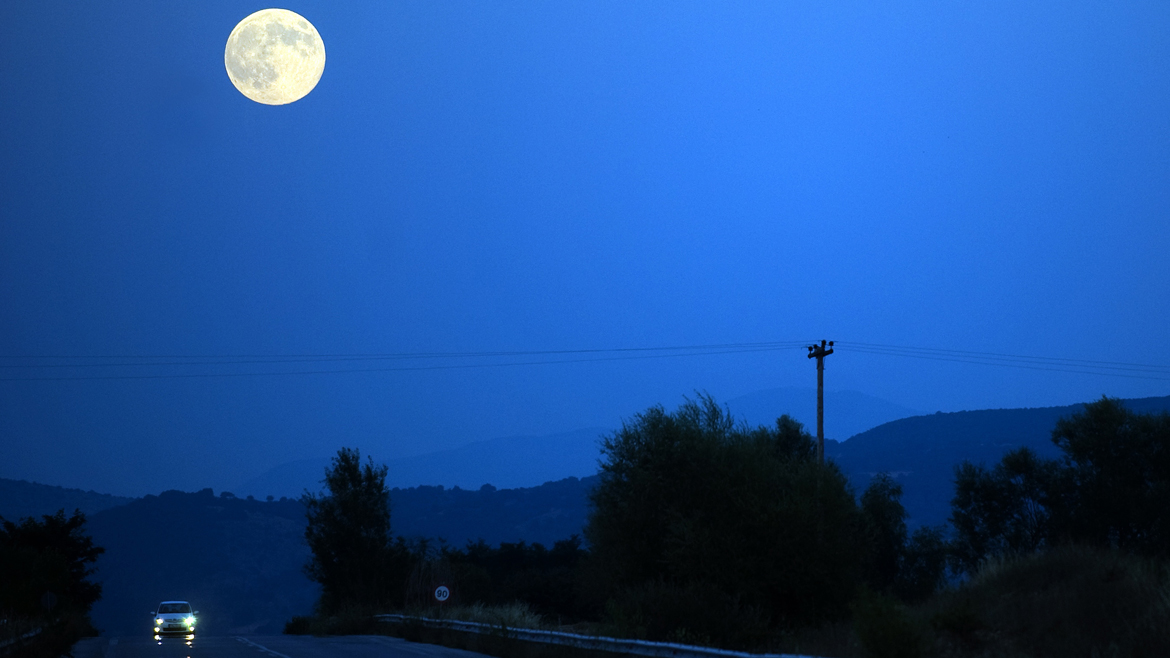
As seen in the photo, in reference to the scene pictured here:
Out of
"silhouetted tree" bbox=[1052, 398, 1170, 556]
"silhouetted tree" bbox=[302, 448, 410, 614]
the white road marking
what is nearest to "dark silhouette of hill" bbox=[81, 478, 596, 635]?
"silhouetted tree" bbox=[302, 448, 410, 614]

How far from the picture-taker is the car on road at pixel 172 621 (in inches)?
1410

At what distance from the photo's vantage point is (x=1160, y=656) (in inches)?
548

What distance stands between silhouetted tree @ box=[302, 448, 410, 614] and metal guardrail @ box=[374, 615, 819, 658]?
960 inches

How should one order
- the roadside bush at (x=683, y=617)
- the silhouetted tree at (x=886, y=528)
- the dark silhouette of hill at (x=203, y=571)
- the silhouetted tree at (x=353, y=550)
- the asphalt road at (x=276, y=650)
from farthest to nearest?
the dark silhouette of hill at (x=203, y=571), the silhouetted tree at (x=353, y=550), the silhouetted tree at (x=886, y=528), the asphalt road at (x=276, y=650), the roadside bush at (x=683, y=617)

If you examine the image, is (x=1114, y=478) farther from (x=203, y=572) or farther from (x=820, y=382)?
(x=203, y=572)

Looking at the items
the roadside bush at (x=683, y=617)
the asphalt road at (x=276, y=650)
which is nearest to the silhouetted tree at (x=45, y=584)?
the asphalt road at (x=276, y=650)

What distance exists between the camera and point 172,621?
36031 millimetres

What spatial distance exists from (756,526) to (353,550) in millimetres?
30986

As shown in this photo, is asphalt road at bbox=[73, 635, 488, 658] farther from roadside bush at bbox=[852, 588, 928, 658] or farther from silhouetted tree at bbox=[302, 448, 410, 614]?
silhouetted tree at bbox=[302, 448, 410, 614]

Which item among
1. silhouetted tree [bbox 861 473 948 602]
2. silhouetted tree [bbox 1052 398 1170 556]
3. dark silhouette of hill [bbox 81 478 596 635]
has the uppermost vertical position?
silhouetted tree [bbox 1052 398 1170 556]

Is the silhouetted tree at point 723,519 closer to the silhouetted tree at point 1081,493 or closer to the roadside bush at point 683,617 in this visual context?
the roadside bush at point 683,617

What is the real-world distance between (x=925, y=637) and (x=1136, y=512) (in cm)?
3381

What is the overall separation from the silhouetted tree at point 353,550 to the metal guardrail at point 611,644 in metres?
24.4

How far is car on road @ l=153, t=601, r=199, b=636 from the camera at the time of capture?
117 feet
